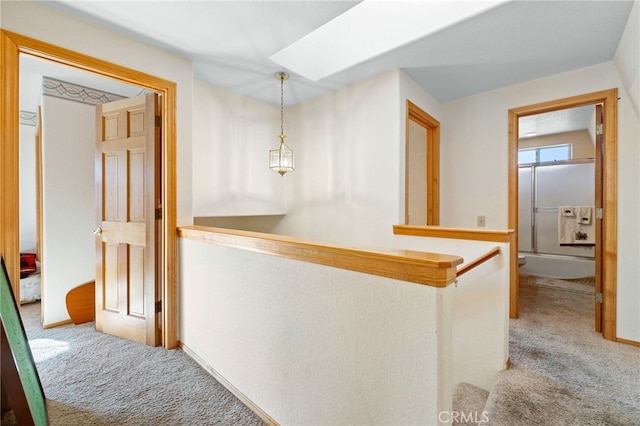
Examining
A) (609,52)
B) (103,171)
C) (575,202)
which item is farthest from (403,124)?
(575,202)

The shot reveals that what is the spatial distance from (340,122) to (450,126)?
1329 mm

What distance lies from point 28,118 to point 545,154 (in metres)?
8.25

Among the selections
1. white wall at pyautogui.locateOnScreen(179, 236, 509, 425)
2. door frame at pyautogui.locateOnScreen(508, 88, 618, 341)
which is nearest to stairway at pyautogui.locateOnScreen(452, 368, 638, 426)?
white wall at pyautogui.locateOnScreen(179, 236, 509, 425)

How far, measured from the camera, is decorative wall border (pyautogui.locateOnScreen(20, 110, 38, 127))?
355 cm

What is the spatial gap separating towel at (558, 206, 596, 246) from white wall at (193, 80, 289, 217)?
4708 millimetres

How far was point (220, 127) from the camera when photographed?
9.75 ft

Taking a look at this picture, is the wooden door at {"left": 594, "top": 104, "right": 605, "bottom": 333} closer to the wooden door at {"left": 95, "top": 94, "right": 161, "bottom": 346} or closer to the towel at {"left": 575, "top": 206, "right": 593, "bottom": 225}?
the towel at {"left": 575, "top": 206, "right": 593, "bottom": 225}

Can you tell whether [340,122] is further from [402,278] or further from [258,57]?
[402,278]

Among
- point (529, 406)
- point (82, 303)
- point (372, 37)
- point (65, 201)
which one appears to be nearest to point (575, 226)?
point (529, 406)

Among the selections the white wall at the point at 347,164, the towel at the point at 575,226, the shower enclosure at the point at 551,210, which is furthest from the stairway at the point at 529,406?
the towel at the point at 575,226

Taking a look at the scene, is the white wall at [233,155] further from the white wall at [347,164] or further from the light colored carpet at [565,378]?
the light colored carpet at [565,378]

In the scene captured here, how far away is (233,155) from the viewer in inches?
122

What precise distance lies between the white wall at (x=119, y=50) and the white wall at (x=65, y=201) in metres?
1.33

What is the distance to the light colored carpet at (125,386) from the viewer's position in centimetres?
156
